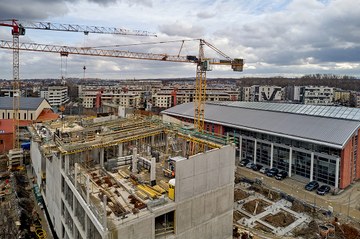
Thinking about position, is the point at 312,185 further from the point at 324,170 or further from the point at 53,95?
the point at 53,95

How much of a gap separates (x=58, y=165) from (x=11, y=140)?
26678 mm

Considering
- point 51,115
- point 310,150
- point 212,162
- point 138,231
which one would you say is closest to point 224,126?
point 310,150

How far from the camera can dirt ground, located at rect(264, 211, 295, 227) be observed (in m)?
20.3

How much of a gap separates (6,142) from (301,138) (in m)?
37.4

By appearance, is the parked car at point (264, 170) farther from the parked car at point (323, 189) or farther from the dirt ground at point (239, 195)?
the dirt ground at point (239, 195)

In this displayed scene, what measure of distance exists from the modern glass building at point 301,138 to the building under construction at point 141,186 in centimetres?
1353

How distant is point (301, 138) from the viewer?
91.2 ft

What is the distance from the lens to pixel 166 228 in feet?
42.7

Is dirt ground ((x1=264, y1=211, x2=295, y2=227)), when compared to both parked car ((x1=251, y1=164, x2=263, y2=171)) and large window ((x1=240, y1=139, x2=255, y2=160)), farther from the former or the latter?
large window ((x1=240, y1=139, x2=255, y2=160))

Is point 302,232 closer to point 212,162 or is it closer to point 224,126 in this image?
point 212,162

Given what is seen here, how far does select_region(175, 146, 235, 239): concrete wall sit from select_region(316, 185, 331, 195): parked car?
43.9 feet

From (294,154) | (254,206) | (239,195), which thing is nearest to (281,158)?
(294,154)

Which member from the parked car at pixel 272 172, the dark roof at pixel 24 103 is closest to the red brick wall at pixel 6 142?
the dark roof at pixel 24 103

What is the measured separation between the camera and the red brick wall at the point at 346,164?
25656 millimetres
